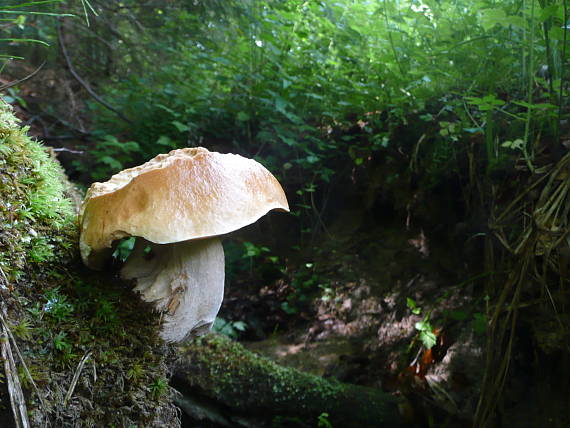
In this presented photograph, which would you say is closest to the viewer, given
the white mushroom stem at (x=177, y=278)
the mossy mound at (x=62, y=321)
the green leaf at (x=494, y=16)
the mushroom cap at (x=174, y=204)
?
the mossy mound at (x=62, y=321)

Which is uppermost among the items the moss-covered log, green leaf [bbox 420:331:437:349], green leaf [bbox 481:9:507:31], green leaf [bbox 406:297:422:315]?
green leaf [bbox 481:9:507:31]

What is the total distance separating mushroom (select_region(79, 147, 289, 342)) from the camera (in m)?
1.13

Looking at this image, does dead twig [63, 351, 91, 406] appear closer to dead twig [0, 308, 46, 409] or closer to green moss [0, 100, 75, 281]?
dead twig [0, 308, 46, 409]

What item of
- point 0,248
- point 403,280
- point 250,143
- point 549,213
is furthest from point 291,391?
point 250,143

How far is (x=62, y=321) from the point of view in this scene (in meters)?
1.12

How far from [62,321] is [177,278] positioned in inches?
14.6

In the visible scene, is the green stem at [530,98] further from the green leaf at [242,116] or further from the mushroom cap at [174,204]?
the green leaf at [242,116]

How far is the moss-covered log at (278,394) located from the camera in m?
2.50

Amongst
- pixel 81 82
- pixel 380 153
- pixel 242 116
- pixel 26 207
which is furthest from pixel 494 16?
pixel 81 82

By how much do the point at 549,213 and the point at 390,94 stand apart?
202 centimetres

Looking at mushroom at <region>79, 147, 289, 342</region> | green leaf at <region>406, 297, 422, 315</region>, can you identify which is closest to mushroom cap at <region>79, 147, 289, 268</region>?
mushroom at <region>79, 147, 289, 342</region>

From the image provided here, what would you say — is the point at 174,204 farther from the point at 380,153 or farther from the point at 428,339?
the point at 380,153

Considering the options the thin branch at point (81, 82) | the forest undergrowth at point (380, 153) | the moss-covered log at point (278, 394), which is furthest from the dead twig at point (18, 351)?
the thin branch at point (81, 82)

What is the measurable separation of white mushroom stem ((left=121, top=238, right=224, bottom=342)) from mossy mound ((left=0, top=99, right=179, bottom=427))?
0.18ft
